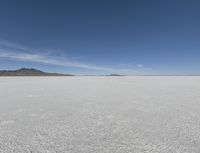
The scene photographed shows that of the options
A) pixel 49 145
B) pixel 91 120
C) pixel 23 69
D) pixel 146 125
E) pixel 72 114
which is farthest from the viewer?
pixel 23 69

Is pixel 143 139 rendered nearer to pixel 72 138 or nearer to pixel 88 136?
pixel 88 136

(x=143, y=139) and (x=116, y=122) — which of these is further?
(x=116, y=122)

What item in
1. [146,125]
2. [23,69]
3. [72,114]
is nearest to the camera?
[146,125]

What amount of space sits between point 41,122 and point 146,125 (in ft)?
5.75

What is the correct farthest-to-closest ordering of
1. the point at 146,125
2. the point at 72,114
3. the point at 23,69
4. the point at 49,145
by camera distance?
the point at 23,69 < the point at 72,114 < the point at 146,125 < the point at 49,145

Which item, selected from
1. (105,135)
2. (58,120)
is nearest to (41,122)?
(58,120)

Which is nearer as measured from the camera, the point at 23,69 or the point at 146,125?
the point at 146,125

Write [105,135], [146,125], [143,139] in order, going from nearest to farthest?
[143,139]
[105,135]
[146,125]

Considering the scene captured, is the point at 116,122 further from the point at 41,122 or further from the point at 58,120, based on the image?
the point at 41,122

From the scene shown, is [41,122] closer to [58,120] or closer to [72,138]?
[58,120]

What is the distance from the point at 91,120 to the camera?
264cm

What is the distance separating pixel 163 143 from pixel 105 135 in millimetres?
730

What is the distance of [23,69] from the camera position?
4277 inches

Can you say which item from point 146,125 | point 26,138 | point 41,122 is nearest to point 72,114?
point 41,122
